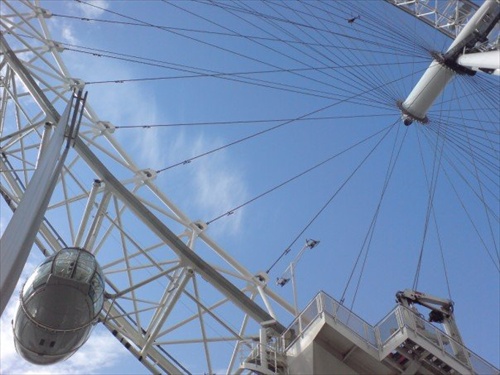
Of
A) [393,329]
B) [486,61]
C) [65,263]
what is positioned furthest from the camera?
[393,329]

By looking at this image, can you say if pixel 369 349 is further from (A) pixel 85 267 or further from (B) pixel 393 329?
(A) pixel 85 267

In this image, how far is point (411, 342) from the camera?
19.2 metres

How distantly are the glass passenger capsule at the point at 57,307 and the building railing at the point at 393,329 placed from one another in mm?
7708

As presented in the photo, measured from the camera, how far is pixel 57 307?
17.2 m

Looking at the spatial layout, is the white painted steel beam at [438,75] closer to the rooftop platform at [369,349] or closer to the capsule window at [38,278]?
the rooftop platform at [369,349]

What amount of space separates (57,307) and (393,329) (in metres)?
11.0

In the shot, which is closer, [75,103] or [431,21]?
[75,103]

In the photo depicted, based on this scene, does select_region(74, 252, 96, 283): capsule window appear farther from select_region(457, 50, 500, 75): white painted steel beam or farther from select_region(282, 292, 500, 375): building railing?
select_region(457, 50, 500, 75): white painted steel beam

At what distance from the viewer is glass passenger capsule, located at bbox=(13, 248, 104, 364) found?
17.3 m

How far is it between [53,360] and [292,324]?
872 cm

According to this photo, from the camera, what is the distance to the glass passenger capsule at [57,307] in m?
17.3

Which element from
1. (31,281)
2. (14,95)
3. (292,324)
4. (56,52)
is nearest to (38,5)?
(56,52)

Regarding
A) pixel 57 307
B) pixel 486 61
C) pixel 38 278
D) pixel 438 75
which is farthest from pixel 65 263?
pixel 438 75

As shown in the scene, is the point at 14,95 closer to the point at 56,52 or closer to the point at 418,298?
the point at 56,52
